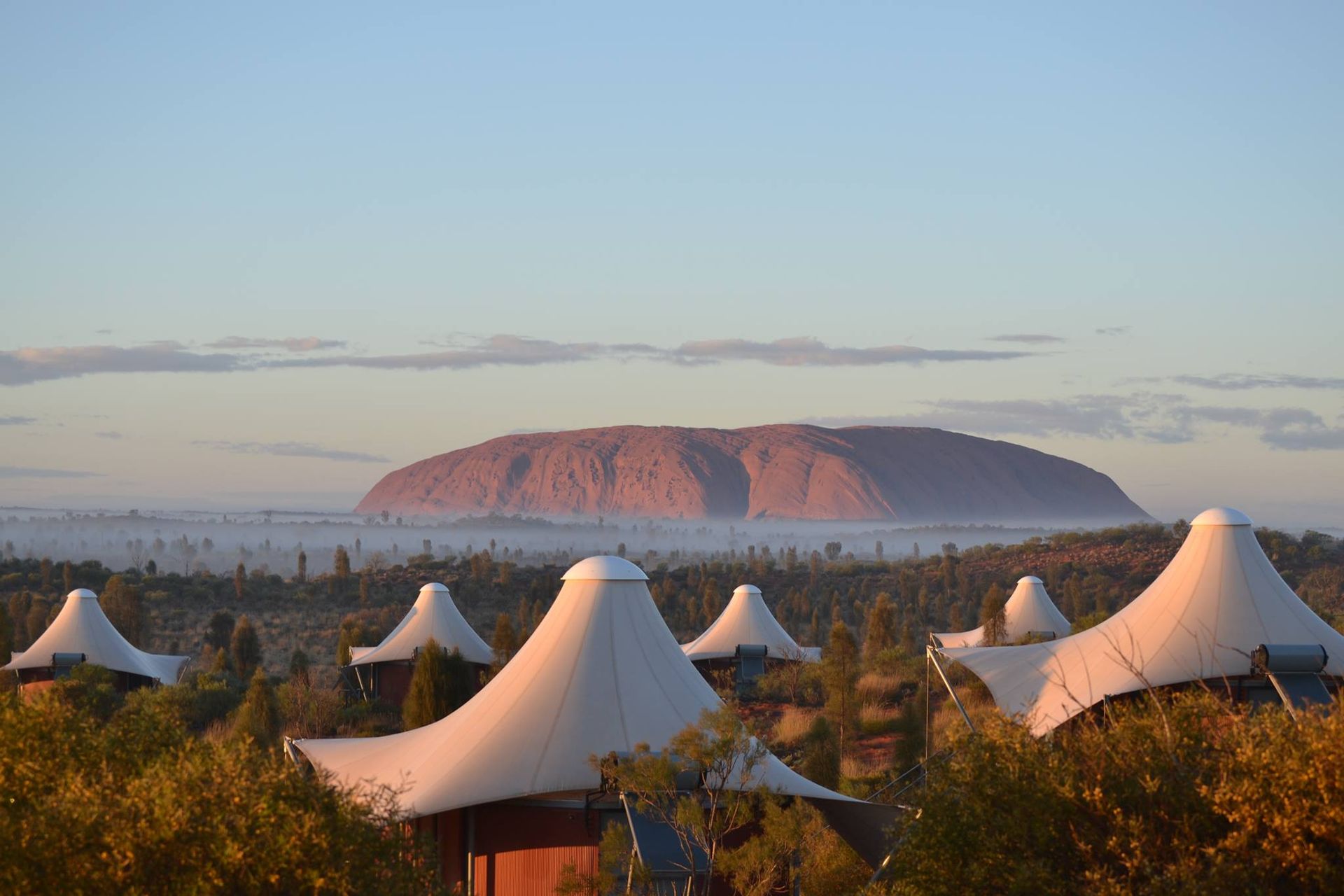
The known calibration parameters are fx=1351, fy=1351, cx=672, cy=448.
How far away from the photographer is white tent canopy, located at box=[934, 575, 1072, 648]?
91.5ft

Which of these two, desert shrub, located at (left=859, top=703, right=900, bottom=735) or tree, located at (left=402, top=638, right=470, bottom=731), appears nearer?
tree, located at (left=402, top=638, right=470, bottom=731)

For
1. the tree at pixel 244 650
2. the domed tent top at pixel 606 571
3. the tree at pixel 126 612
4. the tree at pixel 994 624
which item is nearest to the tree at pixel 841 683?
the tree at pixel 994 624

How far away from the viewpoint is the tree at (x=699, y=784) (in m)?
9.29

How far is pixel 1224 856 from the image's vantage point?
6.09 metres

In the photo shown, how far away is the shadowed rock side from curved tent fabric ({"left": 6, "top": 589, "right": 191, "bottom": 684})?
4615 inches

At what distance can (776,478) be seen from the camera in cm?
14600

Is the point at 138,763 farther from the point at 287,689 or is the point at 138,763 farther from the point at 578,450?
the point at 578,450

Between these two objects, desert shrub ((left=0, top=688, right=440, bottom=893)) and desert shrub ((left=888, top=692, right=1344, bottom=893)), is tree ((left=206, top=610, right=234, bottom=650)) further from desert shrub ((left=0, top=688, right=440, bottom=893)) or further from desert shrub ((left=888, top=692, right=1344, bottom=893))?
desert shrub ((left=888, top=692, right=1344, bottom=893))

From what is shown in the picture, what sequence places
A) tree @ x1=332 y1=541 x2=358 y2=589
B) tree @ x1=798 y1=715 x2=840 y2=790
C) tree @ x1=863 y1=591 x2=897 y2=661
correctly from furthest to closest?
tree @ x1=332 y1=541 x2=358 y2=589 < tree @ x1=863 y1=591 x2=897 y2=661 < tree @ x1=798 y1=715 x2=840 y2=790

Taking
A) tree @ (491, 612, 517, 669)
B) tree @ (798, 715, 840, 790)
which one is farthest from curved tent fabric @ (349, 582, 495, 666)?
tree @ (798, 715, 840, 790)

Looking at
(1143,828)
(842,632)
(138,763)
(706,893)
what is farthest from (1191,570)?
(138,763)

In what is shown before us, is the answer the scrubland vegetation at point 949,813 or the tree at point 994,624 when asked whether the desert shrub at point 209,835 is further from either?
the tree at point 994,624

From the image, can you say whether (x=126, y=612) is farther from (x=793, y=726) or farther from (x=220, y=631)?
(x=793, y=726)

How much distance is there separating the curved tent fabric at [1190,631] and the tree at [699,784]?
18.8 feet
